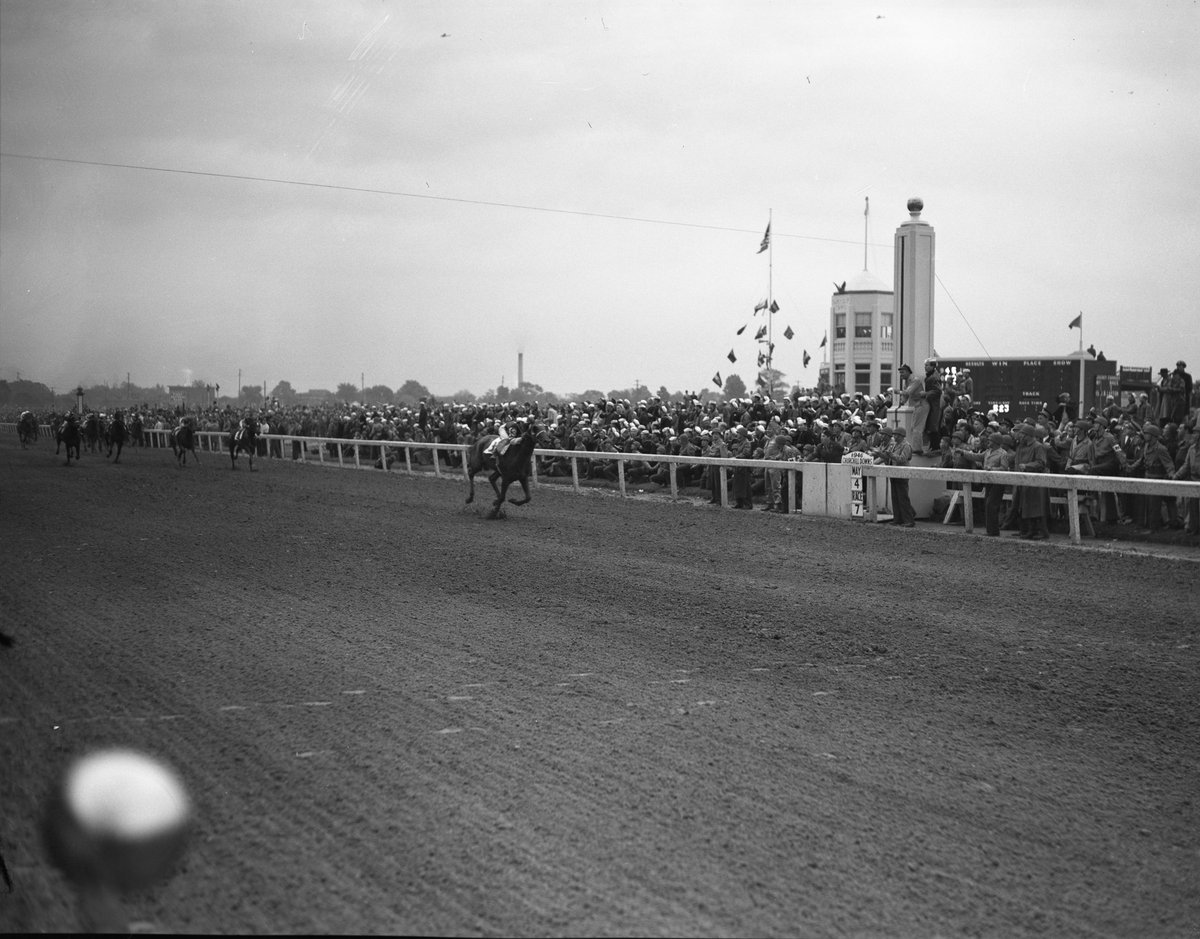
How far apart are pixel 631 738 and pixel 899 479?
1252 cm

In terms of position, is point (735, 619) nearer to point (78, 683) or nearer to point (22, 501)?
point (78, 683)

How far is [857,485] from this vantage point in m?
17.8

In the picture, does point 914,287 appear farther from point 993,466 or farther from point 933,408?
point 993,466

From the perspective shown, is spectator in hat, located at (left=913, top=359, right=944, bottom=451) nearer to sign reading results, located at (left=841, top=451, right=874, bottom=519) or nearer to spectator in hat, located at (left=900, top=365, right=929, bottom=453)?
spectator in hat, located at (left=900, top=365, right=929, bottom=453)

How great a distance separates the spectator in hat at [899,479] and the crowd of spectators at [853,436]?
0.16 ft

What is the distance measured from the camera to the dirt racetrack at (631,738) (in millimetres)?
4086

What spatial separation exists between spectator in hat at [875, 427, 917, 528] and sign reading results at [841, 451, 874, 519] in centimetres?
48

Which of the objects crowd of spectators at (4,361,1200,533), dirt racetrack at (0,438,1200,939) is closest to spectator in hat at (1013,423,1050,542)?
crowd of spectators at (4,361,1200,533)

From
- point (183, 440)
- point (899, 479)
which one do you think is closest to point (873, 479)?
point (899, 479)

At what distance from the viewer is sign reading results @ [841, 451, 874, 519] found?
17.8m

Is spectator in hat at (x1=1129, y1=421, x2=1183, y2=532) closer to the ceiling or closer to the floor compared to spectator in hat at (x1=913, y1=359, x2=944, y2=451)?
closer to the floor

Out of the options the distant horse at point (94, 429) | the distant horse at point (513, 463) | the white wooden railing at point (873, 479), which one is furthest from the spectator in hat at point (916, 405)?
the distant horse at point (94, 429)

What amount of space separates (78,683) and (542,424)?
24740mm

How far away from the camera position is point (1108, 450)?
607 inches
